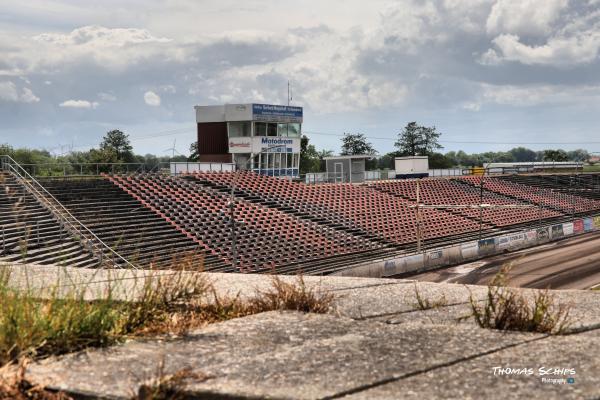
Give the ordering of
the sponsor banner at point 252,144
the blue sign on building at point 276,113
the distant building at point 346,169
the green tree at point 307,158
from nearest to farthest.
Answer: the blue sign on building at point 276,113
the sponsor banner at point 252,144
the distant building at point 346,169
the green tree at point 307,158

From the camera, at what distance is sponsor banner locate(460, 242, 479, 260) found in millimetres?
43562

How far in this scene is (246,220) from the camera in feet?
132

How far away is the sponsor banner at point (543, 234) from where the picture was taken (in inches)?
2079

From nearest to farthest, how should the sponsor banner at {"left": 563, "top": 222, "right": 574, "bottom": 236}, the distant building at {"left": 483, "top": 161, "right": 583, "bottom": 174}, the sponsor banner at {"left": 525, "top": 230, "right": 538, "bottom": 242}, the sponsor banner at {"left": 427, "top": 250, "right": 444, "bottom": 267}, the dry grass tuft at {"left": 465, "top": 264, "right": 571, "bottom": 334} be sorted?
the dry grass tuft at {"left": 465, "top": 264, "right": 571, "bottom": 334} → the sponsor banner at {"left": 427, "top": 250, "right": 444, "bottom": 267} → the sponsor banner at {"left": 525, "top": 230, "right": 538, "bottom": 242} → the sponsor banner at {"left": 563, "top": 222, "right": 574, "bottom": 236} → the distant building at {"left": 483, "top": 161, "right": 583, "bottom": 174}

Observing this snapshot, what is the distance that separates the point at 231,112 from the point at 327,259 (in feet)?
88.3

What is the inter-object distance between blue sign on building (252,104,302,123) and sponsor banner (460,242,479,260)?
A: 24.8 meters

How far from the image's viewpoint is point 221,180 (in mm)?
47594

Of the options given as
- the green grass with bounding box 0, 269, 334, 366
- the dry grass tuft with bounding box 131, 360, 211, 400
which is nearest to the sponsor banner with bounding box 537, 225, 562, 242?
the green grass with bounding box 0, 269, 334, 366

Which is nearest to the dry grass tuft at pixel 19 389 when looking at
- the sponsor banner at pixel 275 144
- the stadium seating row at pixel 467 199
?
the stadium seating row at pixel 467 199

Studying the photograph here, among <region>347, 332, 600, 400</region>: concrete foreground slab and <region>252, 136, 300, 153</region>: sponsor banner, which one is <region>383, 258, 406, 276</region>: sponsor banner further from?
<region>347, 332, 600, 400</region>: concrete foreground slab

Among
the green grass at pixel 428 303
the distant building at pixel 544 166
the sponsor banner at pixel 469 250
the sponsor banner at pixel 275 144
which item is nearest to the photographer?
the green grass at pixel 428 303

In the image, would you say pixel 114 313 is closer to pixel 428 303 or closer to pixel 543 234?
pixel 428 303

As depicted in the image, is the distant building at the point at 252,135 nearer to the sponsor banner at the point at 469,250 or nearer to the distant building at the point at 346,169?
the distant building at the point at 346,169

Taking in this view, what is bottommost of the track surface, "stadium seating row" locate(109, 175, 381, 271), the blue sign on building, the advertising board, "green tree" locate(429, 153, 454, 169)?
Result: the track surface
